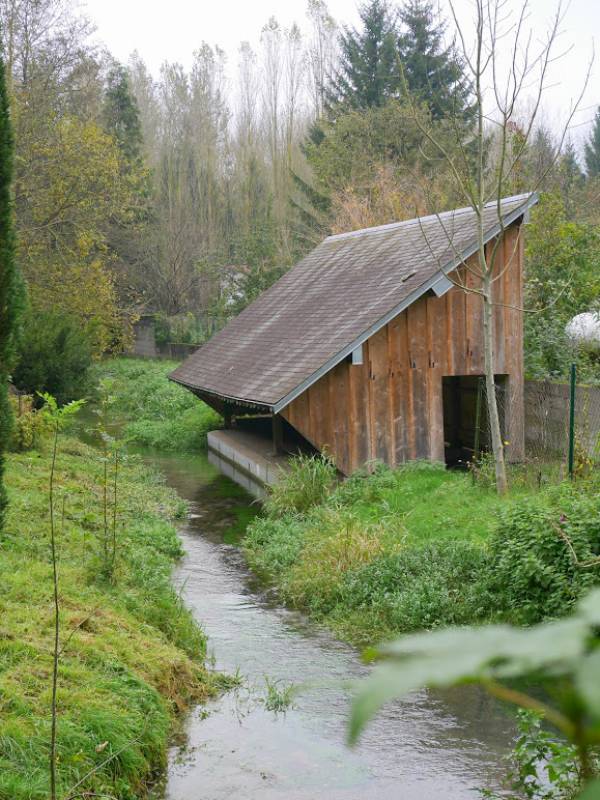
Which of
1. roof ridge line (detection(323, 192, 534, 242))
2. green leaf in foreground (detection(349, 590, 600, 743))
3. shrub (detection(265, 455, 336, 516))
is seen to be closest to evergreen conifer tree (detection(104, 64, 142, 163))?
roof ridge line (detection(323, 192, 534, 242))

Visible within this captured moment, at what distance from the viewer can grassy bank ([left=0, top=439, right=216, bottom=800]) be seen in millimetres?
4820

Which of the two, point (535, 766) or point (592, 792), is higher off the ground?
point (592, 792)

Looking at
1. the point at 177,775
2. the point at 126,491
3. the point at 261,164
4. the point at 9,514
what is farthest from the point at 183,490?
the point at 261,164

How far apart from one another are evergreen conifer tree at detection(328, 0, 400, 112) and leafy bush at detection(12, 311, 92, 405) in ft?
68.7

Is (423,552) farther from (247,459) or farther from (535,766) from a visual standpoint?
(247,459)

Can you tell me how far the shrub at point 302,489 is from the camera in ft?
40.0

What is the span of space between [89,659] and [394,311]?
26.9ft

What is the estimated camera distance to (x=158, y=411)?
23.5m

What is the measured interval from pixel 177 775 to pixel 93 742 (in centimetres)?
71

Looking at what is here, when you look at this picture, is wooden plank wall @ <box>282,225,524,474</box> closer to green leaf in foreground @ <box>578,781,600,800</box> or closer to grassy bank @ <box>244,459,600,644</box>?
grassy bank @ <box>244,459,600,644</box>

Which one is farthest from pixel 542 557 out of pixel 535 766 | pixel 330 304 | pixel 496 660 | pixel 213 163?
pixel 213 163

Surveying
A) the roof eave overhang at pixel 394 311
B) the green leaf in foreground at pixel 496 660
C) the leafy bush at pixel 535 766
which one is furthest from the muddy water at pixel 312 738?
the roof eave overhang at pixel 394 311

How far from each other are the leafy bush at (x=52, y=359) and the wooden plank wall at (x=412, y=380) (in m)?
7.01

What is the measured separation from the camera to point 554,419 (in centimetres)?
1377
